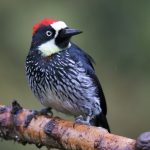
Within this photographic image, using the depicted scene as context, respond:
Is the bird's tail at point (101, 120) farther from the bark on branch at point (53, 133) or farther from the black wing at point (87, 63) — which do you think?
the bark on branch at point (53, 133)

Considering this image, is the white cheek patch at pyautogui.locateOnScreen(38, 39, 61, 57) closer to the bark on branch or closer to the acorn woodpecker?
the acorn woodpecker

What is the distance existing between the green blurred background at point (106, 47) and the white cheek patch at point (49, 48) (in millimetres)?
1865

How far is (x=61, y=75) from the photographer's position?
6238 millimetres

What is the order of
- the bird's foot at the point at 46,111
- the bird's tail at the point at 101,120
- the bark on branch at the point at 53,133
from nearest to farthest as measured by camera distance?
the bark on branch at the point at 53,133 < the bird's foot at the point at 46,111 < the bird's tail at the point at 101,120

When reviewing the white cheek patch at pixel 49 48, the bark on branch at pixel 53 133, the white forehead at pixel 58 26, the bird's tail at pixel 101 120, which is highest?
the white forehead at pixel 58 26

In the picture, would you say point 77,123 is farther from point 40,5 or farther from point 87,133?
point 40,5

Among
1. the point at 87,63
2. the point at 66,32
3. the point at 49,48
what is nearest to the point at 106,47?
the point at 87,63

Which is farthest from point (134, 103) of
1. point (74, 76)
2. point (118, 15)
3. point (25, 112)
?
point (25, 112)

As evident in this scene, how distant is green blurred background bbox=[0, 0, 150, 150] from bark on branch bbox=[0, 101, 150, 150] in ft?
8.89

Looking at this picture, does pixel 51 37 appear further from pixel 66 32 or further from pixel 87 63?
pixel 87 63

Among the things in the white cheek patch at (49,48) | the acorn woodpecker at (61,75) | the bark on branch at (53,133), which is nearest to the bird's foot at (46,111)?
the acorn woodpecker at (61,75)

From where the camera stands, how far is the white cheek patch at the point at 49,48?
6328 millimetres

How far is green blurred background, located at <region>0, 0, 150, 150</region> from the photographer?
8352 mm

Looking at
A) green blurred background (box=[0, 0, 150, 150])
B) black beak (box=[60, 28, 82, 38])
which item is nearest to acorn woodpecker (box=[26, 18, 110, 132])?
black beak (box=[60, 28, 82, 38])
